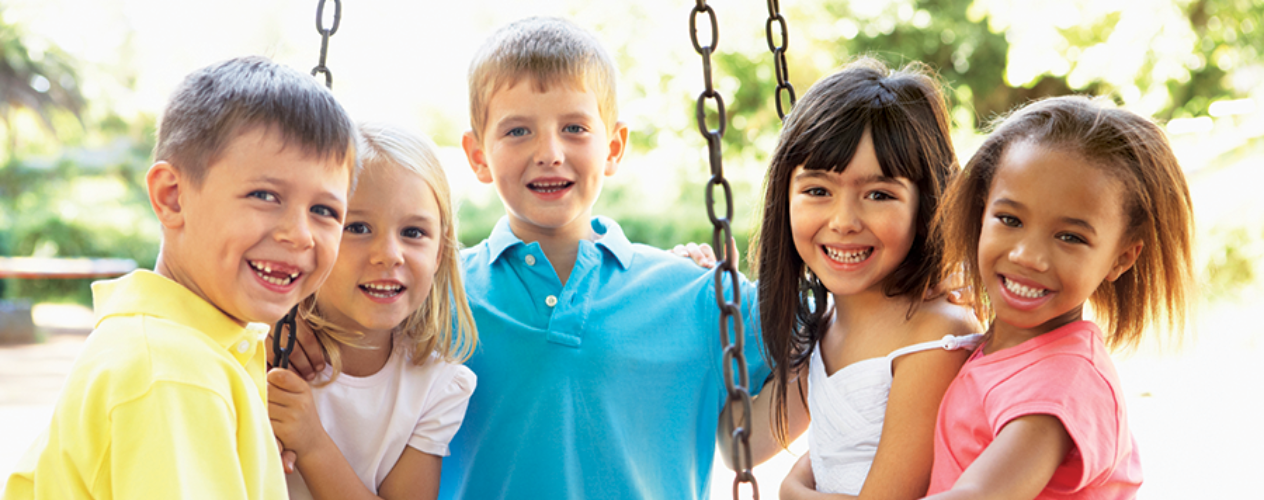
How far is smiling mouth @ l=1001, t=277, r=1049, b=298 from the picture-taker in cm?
148

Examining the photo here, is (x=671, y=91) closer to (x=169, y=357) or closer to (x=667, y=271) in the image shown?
(x=667, y=271)

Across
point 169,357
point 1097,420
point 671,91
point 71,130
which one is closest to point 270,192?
point 169,357

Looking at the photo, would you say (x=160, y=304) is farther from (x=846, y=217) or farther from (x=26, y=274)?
(x=26, y=274)

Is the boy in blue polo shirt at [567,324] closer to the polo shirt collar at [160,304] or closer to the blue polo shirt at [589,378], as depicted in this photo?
the blue polo shirt at [589,378]

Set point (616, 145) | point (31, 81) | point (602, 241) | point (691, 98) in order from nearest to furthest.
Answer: point (602, 241)
point (616, 145)
point (691, 98)
point (31, 81)

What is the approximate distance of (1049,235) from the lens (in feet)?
4.77

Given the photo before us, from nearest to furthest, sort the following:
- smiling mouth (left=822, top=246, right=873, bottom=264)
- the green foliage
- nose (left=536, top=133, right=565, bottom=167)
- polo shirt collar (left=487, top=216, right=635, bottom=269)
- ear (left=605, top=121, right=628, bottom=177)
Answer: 1. smiling mouth (left=822, top=246, right=873, bottom=264)
2. nose (left=536, top=133, right=565, bottom=167)
3. polo shirt collar (left=487, top=216, right=635, bottom=269)
4. ear (left=605, top=121, right=628, bottom=177)
5. the green foliage

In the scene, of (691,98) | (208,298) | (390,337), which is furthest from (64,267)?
(208,298)

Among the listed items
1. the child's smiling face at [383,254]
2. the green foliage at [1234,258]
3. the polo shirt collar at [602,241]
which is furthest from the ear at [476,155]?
the green foliage at [1234,258]

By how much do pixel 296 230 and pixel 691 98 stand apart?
859 centimetres

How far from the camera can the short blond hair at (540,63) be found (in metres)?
1.97

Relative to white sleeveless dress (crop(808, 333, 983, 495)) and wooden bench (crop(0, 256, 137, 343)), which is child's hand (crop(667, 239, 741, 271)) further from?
wooden bench (crop(0, 256, 137, 343))

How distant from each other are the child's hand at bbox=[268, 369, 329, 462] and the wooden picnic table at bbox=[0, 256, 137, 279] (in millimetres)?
8730

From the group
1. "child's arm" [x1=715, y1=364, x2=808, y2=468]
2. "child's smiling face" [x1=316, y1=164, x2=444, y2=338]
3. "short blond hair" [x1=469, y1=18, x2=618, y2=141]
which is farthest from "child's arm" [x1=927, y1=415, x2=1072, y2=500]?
"short blond hair" [x1=469, y1=18, x2=618, y2=141]
